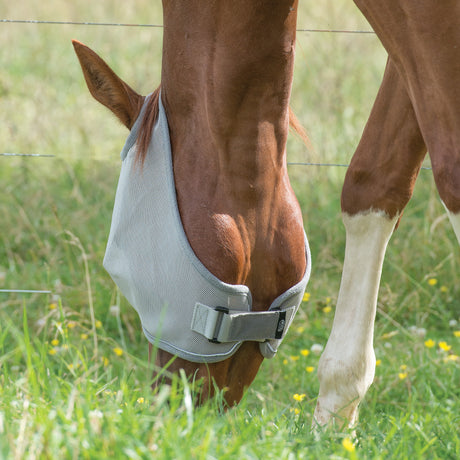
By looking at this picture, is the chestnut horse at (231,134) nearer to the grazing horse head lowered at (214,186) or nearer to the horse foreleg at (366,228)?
the grazing horse head lowered at (214,186)

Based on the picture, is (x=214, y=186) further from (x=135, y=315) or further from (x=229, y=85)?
(x=135, y=315)

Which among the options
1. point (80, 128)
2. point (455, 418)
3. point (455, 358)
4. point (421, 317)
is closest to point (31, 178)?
point (80, 128)

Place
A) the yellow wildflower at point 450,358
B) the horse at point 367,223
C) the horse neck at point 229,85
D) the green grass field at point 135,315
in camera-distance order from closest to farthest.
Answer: the green grass field at point 135,315
the horse neck at point 229,85
the horse at point 367,223
the yellow wildflower at point 450,358

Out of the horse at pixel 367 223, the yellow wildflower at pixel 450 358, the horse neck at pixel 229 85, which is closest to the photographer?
the horse neck at pixel 229 85

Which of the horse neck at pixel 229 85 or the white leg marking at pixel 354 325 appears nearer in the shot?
the horse neck at pixel 229 85

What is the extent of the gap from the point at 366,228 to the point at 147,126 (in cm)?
72

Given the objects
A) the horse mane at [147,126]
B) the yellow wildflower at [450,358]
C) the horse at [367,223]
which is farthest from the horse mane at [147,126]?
the yellow wildflower at [450,358]

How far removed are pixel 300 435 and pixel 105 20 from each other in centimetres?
531

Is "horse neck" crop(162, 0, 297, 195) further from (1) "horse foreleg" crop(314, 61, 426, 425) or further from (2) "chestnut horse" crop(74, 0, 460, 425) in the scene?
(1) "horse foreleg" crop(314, 61, 426, 425)

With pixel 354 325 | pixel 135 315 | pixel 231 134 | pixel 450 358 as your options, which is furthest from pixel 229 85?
pixel 135 315

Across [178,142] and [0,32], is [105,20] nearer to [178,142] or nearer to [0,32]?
[0,32]

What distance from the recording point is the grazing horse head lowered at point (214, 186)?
1577mm

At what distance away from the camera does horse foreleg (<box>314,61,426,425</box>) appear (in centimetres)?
198

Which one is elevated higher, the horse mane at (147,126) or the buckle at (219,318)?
the horse mane at (147,126)
